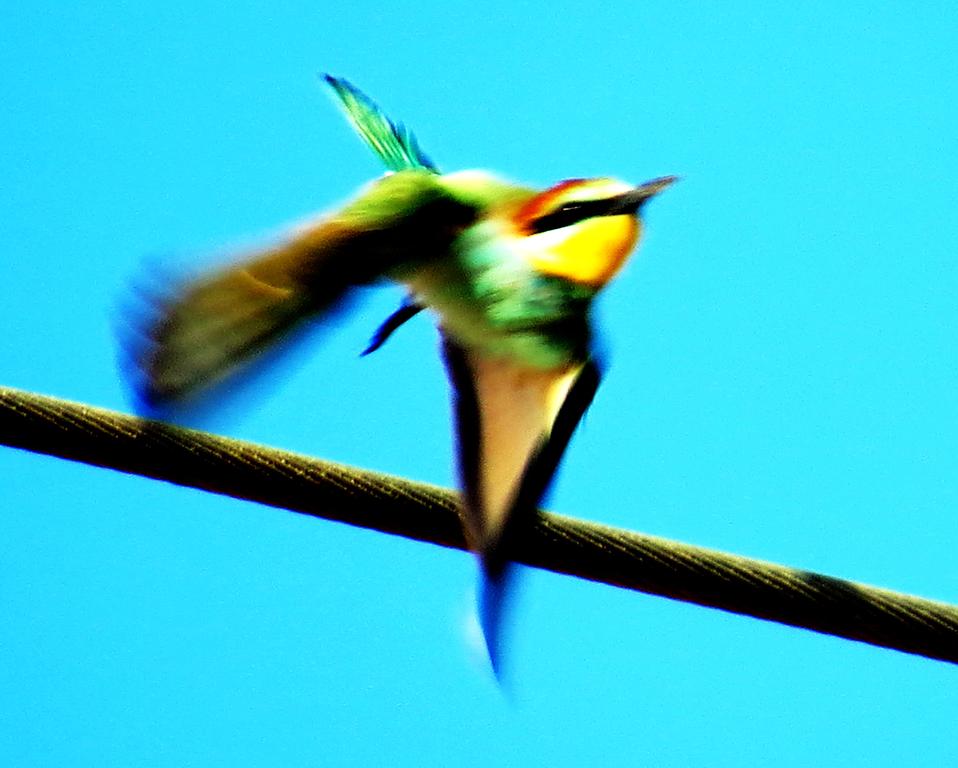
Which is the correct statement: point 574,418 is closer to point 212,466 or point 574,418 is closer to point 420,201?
point 420,201

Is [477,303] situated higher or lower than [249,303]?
lower

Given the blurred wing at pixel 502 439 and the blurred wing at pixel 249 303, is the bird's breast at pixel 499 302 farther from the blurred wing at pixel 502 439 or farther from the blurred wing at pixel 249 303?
the blurred wing at pixel 249 303

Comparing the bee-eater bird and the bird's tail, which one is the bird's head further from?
the bird's tail

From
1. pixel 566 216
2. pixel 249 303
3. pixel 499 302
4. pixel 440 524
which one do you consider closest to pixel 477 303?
pixel 499 302

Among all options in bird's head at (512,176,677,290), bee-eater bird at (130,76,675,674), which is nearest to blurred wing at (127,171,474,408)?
bee-eater bird at (130,76,675,674)

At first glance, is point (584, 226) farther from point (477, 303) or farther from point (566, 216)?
point (477, 303)

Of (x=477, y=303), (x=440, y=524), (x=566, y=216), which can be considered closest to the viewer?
(x=440, y=524)
